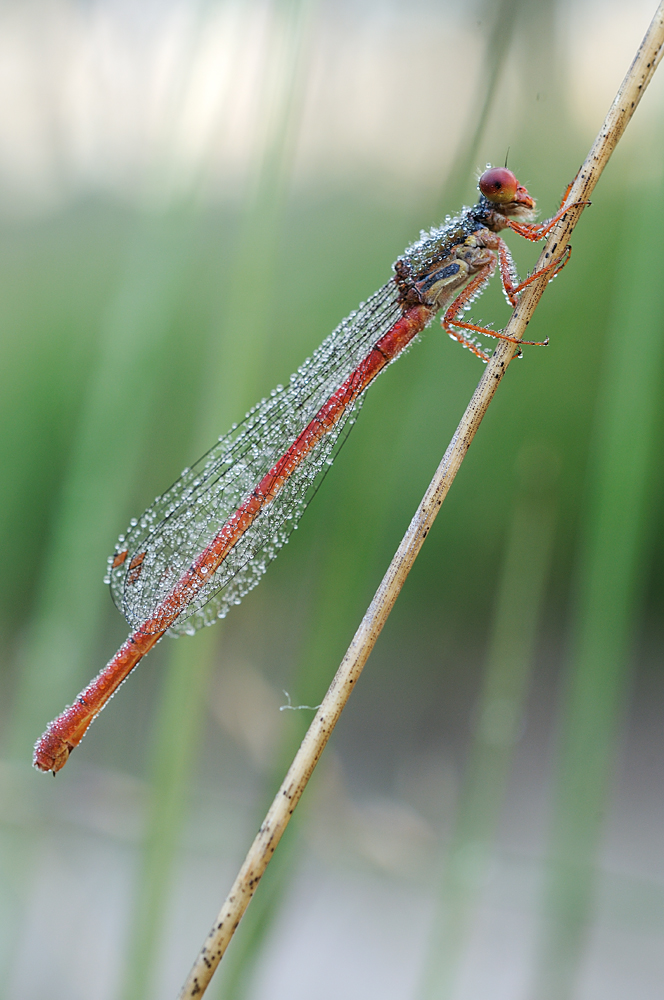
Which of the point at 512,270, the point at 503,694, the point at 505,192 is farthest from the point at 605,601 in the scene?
the point at 505,192

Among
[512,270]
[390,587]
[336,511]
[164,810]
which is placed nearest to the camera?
[390,587]

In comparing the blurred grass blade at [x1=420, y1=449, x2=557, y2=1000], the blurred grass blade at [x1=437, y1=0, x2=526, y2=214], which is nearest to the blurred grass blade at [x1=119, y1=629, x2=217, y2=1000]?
the blurred grass blade at [x1=420, y1=449, x2=557, y2=1000]

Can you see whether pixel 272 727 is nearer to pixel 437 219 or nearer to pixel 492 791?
pixel 492 791

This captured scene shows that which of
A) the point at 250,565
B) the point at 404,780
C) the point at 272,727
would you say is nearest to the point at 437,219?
the point at 250,565

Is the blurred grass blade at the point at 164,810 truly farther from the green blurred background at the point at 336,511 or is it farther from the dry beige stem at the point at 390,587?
the dry beige stem at the point at 390,587

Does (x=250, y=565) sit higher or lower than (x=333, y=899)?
higher

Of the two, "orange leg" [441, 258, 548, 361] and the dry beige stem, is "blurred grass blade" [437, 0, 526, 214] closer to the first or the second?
"orange leg" [441, 258, 548, 361]

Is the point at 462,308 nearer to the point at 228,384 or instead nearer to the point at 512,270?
the point at 512,270
